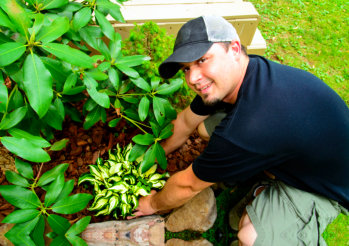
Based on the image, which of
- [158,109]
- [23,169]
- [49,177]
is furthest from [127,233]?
[158,109]

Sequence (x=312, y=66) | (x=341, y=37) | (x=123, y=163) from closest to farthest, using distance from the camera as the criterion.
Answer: (x=123, y=163)
(x=312, y=66)
(x=341, y=37)

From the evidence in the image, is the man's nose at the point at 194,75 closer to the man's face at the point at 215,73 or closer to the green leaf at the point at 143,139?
the man's face at the point at 215,73

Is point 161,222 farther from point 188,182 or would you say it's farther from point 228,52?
point 228,52

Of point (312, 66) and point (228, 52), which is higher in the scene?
point (228, 52)

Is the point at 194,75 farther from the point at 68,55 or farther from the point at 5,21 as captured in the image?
the point at 5,21

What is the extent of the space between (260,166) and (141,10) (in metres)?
2.21

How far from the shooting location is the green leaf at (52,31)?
1.11 m

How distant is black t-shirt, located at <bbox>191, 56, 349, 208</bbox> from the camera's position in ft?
4.38

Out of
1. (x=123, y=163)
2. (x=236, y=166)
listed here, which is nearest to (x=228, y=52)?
(x=236, y=166)

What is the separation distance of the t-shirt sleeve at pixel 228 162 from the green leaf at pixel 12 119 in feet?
3.39

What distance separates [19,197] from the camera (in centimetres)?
137

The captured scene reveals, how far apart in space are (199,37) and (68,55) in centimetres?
74

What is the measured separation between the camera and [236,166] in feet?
4.58

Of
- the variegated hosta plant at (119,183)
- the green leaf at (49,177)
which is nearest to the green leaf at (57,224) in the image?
the green leaf at (49,177)
